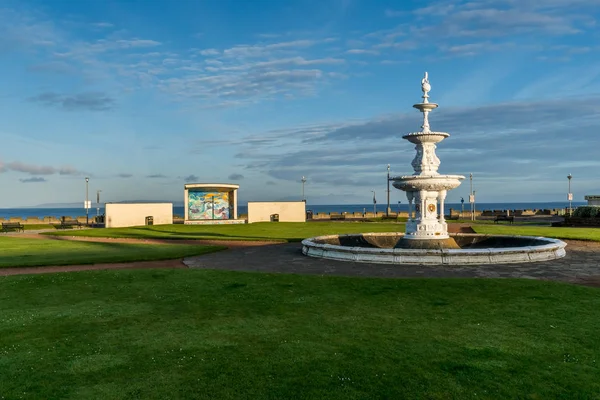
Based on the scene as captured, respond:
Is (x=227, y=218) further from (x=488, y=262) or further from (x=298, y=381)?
(x=298, y=381)

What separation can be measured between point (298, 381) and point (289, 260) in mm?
14433

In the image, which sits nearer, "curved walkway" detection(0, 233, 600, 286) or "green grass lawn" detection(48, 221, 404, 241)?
"curved walkway" detection(0, 233, 600, 286)

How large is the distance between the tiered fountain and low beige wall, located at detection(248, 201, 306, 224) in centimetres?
3040

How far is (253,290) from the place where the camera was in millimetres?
13578

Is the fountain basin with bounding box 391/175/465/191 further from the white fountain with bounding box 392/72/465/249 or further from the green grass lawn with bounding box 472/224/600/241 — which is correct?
the green grass lawn with bounding box 472/224/600/241

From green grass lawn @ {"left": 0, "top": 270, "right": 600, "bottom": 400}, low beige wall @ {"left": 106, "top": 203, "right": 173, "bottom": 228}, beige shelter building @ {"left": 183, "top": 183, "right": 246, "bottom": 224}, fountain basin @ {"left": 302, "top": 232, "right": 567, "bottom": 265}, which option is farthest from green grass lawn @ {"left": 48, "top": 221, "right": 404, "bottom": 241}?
green grass lawn @ {"left": 0, "top": 270, "right": 600, "bottom": 400}

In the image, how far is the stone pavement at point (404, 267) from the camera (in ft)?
55.0


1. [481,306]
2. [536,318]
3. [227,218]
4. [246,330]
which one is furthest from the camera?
[227,218]

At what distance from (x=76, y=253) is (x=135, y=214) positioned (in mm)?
28054

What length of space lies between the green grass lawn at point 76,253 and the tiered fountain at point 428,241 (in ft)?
22.6

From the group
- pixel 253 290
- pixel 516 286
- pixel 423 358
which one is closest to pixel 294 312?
pixel 253 290

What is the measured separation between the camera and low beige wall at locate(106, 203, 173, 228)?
50375mm

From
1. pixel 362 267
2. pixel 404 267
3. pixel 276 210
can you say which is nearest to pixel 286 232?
pixel 276 210

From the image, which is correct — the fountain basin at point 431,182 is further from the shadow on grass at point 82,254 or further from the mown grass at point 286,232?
the mown grass at point 286,232
